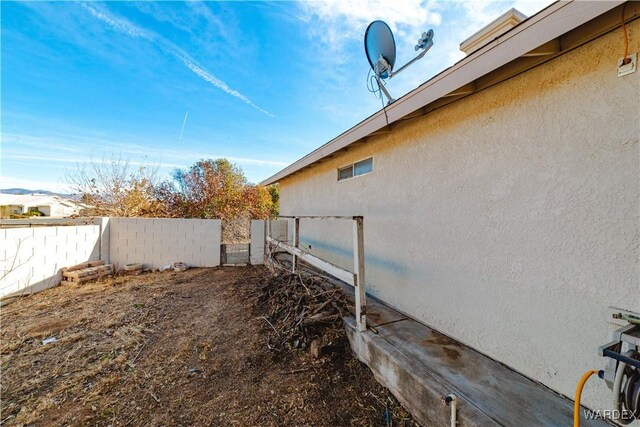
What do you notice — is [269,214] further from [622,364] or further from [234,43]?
[622,364]

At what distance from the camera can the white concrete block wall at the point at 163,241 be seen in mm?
6773

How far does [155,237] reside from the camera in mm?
7047

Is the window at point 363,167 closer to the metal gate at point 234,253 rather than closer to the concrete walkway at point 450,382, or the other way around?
the concrete walkway at point 450,382

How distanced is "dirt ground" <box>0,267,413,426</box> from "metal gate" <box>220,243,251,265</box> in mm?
3423

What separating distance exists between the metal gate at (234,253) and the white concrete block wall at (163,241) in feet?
0.60

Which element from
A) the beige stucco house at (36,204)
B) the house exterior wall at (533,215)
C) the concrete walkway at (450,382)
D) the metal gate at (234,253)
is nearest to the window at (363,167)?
the house exterior wall at (533,215)

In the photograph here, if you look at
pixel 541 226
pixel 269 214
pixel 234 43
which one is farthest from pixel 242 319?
pixel 269 214

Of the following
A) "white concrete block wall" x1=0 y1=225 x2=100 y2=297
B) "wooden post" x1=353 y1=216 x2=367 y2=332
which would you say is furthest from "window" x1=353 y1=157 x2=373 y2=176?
"white concrete block wall" x1=0 y1=225 x2=100 y2=297

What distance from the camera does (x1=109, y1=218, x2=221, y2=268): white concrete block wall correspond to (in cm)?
677

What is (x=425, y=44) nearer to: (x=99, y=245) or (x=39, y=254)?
(x=39, y=254)

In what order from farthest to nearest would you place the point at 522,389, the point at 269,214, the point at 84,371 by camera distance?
1. the point at 269,214
2. the point at 84,371
3. the point at 522,389

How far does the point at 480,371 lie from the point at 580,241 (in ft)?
4.23

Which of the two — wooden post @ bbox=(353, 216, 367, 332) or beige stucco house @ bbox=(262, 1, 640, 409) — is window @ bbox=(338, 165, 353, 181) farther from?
wooden post @ bbox=(353, 216, 367, 332)

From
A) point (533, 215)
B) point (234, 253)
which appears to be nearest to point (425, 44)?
point (533, 215)
